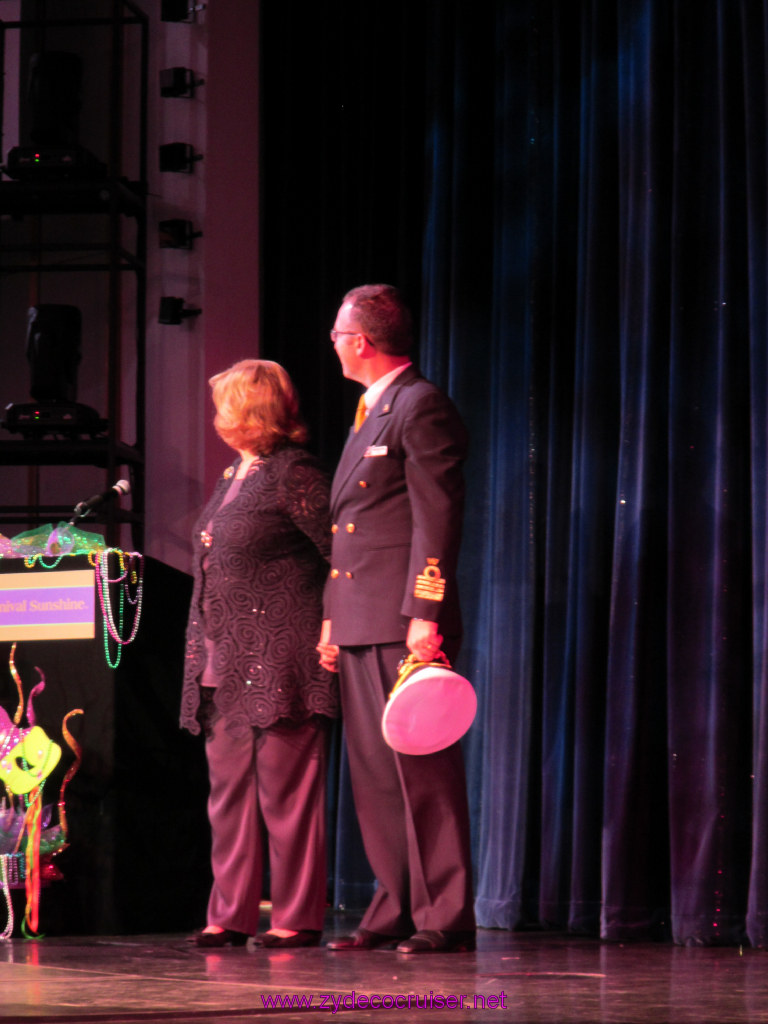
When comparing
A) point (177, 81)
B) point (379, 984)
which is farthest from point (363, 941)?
point (177, 81)

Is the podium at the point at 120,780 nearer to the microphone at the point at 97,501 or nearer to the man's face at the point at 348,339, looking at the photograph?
the microphone at the point at 97,501

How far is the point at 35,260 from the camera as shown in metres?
5.20

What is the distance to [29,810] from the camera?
319 cm

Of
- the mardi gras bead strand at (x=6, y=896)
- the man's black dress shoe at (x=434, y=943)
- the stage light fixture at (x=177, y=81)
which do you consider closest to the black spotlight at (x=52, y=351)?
the stage light fixture at (x=177, y=81)

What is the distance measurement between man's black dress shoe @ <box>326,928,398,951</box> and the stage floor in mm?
35

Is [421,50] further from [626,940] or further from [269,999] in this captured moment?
[269,999]

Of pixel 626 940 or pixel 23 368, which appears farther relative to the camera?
pixel 23 368

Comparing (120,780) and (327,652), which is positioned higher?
(327,652)

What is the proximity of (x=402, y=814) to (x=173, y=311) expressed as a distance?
2.60m

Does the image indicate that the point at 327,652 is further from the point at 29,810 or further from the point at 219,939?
the point at 29,810

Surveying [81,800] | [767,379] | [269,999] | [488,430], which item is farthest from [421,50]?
[269,999]

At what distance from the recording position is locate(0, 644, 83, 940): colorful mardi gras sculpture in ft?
10.3

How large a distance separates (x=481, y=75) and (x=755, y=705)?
1.92 m

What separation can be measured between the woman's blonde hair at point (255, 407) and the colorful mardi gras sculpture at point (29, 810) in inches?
30.8
